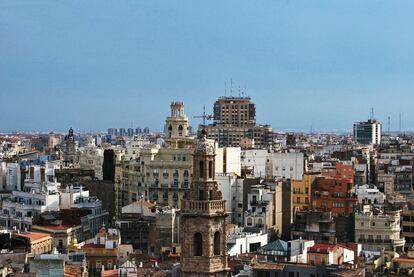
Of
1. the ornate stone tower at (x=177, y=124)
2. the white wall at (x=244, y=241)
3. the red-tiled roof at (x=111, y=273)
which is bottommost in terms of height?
the red-tiled roof at (x=111, y=273)

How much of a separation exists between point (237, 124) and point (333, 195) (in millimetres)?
103144

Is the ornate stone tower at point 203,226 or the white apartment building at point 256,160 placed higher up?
the white apartment building at point 256,160

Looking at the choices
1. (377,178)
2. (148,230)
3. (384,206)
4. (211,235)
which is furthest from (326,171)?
(211,235)

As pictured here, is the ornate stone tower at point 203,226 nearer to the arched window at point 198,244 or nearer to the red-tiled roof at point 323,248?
the arched window at point 198,244

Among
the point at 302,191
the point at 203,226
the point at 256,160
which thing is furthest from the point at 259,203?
the point at 203,226

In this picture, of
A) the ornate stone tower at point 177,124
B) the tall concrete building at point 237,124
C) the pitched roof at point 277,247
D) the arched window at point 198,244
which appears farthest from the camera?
the tall concrete building at point 237,124

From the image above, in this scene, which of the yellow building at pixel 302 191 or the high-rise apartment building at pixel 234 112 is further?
the high-rise apartment building at pixel 234 112

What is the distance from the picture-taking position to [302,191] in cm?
7594

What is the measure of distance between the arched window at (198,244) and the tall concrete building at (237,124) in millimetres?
114115

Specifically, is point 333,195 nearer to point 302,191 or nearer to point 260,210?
point 302,191

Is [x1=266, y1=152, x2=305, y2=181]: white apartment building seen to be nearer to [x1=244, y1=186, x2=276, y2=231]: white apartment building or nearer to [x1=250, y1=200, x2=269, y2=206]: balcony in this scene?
[x1=244, y1=186, x2=276, y2=231]: white apartment building

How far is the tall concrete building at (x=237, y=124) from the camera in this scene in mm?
158250

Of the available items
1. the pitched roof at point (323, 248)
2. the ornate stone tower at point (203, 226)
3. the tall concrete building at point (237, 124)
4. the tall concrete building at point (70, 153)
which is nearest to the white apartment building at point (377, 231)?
the pitched roof at point (323, 248)

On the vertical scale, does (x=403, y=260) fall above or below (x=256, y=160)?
below
